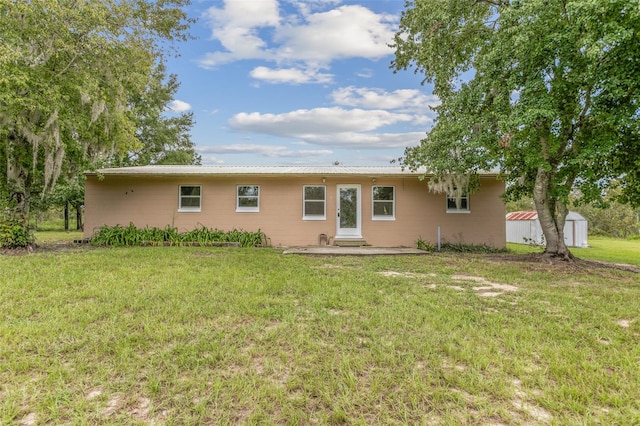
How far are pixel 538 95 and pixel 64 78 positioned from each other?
11302 mm

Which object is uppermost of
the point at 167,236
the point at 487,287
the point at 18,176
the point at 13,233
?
the point at 18,176

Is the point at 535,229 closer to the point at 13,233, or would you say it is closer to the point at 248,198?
the point at 248,198

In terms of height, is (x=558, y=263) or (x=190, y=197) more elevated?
(x=190, y=197)

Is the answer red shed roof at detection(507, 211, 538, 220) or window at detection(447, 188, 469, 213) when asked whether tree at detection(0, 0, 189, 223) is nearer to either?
window at detection(447, 188, 469, 213)

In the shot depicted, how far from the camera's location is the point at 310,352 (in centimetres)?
291

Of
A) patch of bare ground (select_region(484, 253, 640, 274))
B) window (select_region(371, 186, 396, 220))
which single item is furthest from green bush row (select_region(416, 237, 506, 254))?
patch of bare ground (select_region(484, 253, 640, 274))

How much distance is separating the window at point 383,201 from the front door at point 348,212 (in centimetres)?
61

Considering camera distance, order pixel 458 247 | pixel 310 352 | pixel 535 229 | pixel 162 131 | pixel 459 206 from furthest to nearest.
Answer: pixel 162 131 → pixel 535 229 → pixel 459 206 → pixel 458 247 → pixel 310 352

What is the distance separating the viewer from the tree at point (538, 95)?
20.1 feet

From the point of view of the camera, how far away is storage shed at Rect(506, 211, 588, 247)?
1409cm

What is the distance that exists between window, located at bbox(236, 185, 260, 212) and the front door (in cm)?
289

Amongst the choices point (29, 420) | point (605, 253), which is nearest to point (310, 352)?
point (29, 420)

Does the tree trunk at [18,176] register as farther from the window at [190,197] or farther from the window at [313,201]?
the window at [313,201]

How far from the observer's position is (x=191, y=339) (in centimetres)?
312
